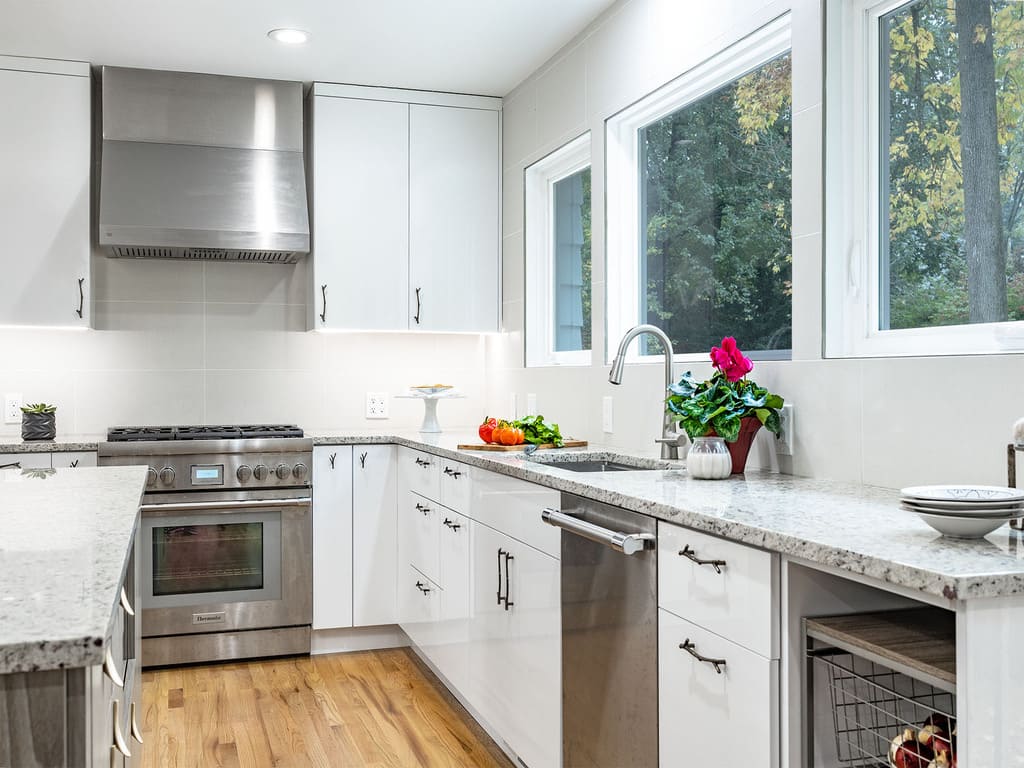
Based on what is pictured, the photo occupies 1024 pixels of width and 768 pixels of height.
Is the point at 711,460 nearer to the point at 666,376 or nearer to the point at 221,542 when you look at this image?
the point at 666,376

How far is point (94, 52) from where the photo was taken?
374 centimetres

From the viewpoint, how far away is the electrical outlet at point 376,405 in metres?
4.55

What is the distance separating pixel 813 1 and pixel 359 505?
8.51 feet

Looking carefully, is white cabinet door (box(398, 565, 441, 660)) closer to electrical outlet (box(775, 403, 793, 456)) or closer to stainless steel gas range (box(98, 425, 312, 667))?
stainless steel gas range (box(98, 425, 312, 667))

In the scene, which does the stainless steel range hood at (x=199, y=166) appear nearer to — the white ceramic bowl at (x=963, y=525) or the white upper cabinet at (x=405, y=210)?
the white upper cabinet at (x=405, y=210)

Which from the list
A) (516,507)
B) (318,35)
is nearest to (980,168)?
(516,507)

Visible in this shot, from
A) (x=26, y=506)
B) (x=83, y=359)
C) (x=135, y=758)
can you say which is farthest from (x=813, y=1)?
(x=83, y=359)

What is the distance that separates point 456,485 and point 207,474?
1.16m

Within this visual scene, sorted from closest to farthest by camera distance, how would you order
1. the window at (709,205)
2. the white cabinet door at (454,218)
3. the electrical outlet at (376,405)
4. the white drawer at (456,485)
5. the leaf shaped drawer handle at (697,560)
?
the leaf shaped drawer handle at (697,560)
the window at (709,205)
the white drawer at (456,485)
the white cabinet door at (454,218)
the electrical outlet at (376,405)

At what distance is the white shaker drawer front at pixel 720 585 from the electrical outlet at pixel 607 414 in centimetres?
149

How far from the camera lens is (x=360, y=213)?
4.20 m

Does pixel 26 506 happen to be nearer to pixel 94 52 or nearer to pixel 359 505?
pixel 359 505

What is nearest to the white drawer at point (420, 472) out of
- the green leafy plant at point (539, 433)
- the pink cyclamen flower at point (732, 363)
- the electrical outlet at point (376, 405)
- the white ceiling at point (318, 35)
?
the green leafy plant at point (539, 433)

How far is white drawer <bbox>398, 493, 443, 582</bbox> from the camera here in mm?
3438
